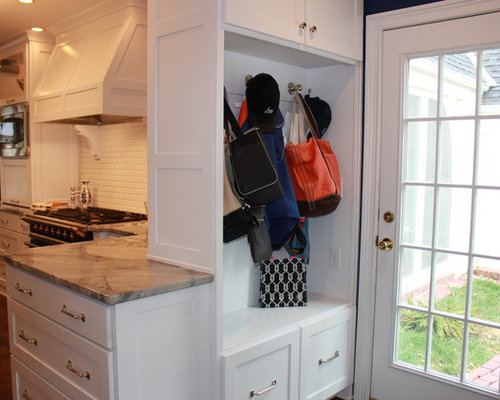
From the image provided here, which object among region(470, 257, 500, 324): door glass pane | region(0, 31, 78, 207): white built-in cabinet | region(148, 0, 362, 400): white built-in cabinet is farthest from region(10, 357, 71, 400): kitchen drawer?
region(0, 31, 78, 207): white built-in cabinet

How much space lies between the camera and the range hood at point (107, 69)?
11.2 feet

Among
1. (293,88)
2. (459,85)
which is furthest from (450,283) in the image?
(293,88)

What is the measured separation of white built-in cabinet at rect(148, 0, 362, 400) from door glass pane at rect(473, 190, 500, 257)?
62 cm

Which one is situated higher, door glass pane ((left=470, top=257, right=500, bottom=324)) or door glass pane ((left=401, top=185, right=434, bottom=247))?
door glass pane ((left=401, top=185, right=434, bottom=247))

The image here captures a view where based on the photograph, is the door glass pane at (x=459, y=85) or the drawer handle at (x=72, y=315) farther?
the door glass pane at (x=459, y=85)

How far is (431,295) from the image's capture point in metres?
2.50

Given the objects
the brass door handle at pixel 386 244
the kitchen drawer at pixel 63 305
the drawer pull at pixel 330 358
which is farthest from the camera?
the brass door handle at pixel 386 244

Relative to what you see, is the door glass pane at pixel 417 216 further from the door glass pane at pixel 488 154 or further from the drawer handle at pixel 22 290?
the drawer handle at pixel 22 290

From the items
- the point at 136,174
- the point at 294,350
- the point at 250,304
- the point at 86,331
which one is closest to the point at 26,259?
the point at 86,331

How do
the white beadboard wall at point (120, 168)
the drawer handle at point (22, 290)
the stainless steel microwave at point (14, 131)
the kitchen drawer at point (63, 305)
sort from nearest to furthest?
the kitchen drawer at point (63, 305) < the drawer handle at point (22, 290) < the white beadboard wall at point (120, 168) < the stainless steel microwave at point (14, 131)

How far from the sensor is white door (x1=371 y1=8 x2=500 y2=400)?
7.53 ft

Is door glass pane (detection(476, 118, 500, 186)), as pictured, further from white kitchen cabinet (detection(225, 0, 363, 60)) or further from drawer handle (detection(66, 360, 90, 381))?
drawer handle (detection(66, 360, 90, 381))

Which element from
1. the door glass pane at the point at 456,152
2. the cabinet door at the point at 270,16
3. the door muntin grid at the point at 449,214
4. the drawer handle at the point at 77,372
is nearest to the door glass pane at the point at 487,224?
the door muntin grid at the point at 449,214

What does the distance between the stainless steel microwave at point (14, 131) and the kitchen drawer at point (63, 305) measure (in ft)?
8.63
